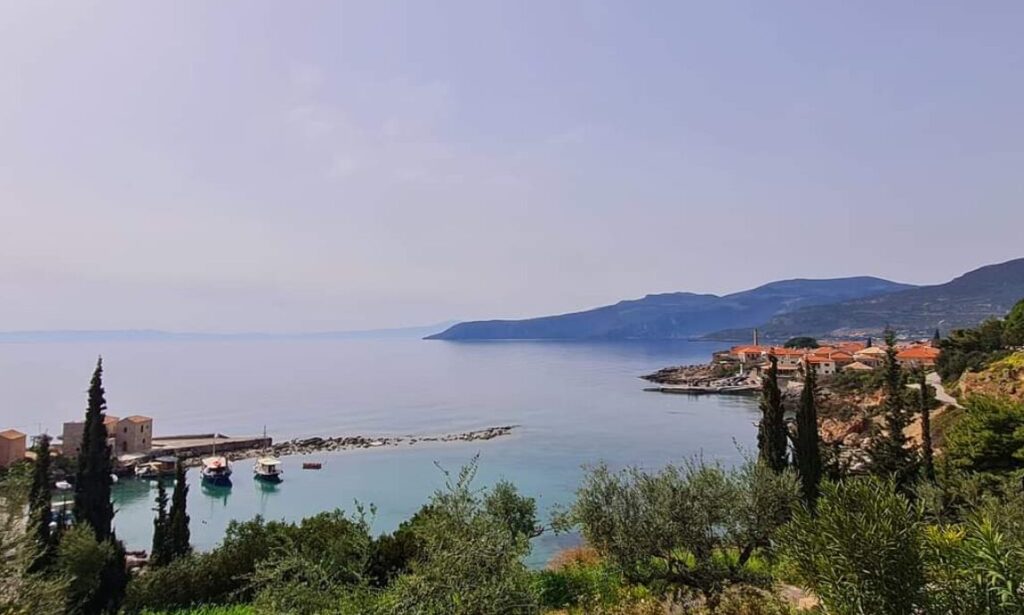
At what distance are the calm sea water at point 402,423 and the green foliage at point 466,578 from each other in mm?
12185

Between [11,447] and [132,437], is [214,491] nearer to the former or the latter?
[132,437]

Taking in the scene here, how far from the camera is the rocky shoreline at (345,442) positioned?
5444cm

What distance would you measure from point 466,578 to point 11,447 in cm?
5179

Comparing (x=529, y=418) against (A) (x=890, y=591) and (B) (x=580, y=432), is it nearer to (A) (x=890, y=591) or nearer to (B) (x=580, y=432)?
(B) (x=580, y=432)

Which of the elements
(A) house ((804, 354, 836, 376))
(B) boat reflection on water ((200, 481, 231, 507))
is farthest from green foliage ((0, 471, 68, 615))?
(A) house ((804, 354, 836, 376))

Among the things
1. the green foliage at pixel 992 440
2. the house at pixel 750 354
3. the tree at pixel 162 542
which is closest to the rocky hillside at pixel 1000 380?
the green foliage at pixel 992 440

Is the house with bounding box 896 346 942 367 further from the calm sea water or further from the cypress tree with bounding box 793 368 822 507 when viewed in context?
the cypress tree with bounding box 793 368 822 507

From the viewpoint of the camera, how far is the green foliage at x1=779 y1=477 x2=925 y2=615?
5332mm

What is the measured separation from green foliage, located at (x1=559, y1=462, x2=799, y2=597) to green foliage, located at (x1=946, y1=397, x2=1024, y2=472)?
12407 millimetres

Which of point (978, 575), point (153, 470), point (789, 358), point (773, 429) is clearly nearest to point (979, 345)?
point (773, 429)

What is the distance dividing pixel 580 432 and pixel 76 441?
4599 cm

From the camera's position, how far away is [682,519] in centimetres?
1230

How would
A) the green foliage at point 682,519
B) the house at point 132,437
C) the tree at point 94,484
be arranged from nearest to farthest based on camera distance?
the green foliage at point 682,519
the tree at point 94,484
the house at point 132,437

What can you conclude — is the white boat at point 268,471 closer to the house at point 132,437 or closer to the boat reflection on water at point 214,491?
the boat reflection on water at point 214,491
